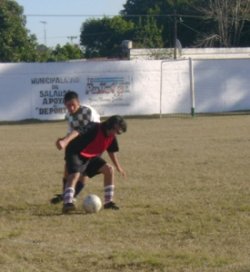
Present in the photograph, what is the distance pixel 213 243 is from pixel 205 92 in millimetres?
30839

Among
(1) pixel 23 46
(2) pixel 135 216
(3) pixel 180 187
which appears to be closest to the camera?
(2) pixel 135 216

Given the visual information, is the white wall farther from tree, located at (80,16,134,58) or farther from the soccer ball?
tree, located at (80,16,134,58)

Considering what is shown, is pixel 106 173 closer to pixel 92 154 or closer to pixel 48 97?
pixel 92 154

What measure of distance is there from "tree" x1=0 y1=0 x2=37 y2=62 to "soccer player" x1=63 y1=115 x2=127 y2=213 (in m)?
48.8

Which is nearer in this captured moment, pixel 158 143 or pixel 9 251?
pixel 9 251

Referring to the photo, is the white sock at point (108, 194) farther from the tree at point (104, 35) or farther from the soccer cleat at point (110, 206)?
the tree at point (104, 35)

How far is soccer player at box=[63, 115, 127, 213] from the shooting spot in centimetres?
1158

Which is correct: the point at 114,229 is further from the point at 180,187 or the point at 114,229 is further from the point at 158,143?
the point at 158,143

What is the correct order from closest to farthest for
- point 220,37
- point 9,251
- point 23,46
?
point 9,251 < point 23,46 < point 220,37

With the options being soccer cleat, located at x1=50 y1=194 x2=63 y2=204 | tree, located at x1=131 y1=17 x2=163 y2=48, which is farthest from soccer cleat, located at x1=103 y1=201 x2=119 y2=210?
tree, located at x1=131 y1=17 x2=163 y2=48

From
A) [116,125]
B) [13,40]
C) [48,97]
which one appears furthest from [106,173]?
[13,40]

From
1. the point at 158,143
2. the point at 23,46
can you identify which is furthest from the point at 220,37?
the point at 158,143

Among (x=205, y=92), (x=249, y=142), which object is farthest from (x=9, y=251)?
(x=205, y=92)

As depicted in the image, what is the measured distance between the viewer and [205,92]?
1571 inches
